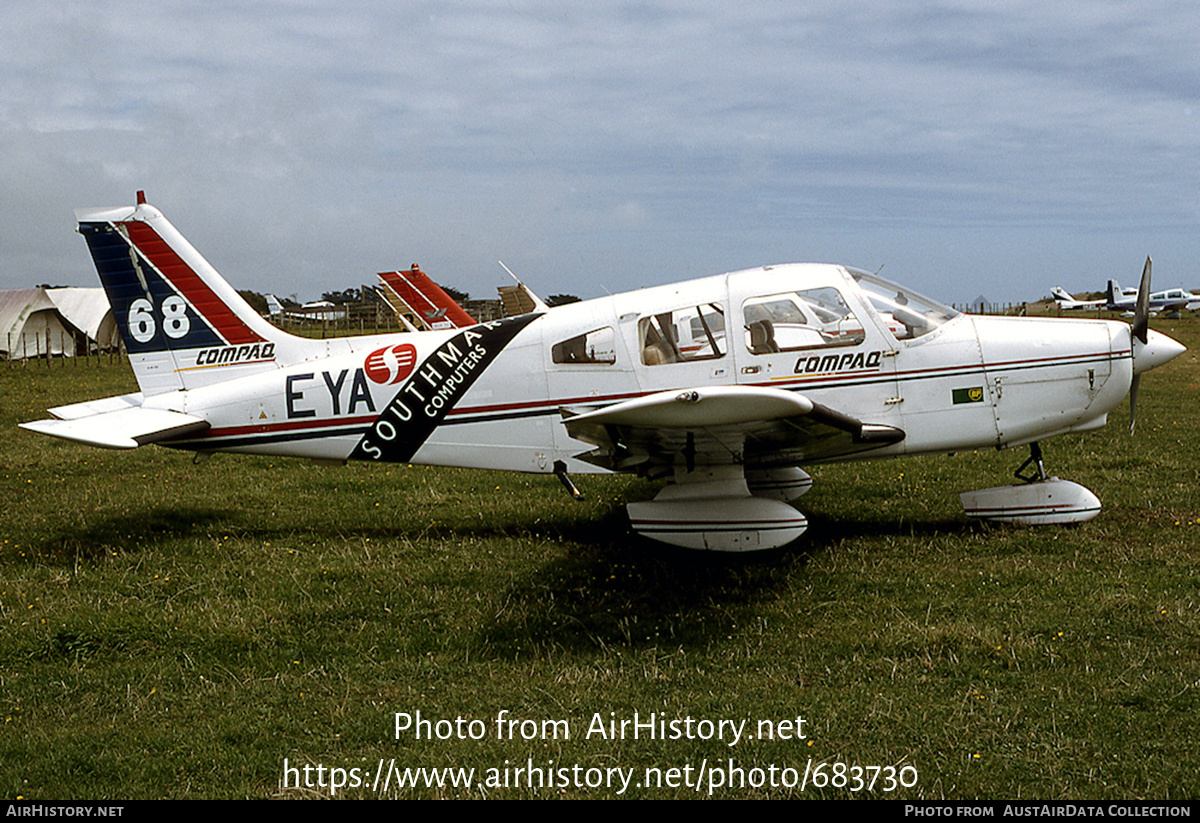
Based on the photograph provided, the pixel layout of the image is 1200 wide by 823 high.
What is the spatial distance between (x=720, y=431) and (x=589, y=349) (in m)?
1.89

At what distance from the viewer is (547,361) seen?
7.92 meters

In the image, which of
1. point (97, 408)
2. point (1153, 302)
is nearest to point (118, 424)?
point (97, 408)

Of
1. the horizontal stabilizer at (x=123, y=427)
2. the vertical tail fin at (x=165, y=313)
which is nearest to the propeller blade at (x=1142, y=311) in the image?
the vertical tail fin at (x=165, y=313)

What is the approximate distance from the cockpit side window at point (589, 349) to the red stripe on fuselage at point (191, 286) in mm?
3068

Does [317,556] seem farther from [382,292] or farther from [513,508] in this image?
[382,292]

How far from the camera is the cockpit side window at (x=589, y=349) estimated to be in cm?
774

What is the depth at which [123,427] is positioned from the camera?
8.03m

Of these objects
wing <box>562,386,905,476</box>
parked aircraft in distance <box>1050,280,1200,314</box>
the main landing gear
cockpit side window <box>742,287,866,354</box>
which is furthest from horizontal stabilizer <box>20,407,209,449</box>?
parked aircraft in distance <box>1050,280,1200,314</box>

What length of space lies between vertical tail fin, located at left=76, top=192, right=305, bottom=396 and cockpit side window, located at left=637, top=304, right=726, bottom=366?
3.54 m

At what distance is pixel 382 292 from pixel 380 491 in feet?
67.6

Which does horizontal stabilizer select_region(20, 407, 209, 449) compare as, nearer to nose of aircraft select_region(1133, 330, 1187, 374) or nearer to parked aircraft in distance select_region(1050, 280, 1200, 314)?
nose of aircraft select_region(1133, 330, 1187, 374)

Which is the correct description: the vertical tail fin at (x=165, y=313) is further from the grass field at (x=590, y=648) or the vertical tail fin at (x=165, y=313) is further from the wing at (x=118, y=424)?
the grass field at (x=590, y=648)

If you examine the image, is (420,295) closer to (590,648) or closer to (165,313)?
(165,313)
